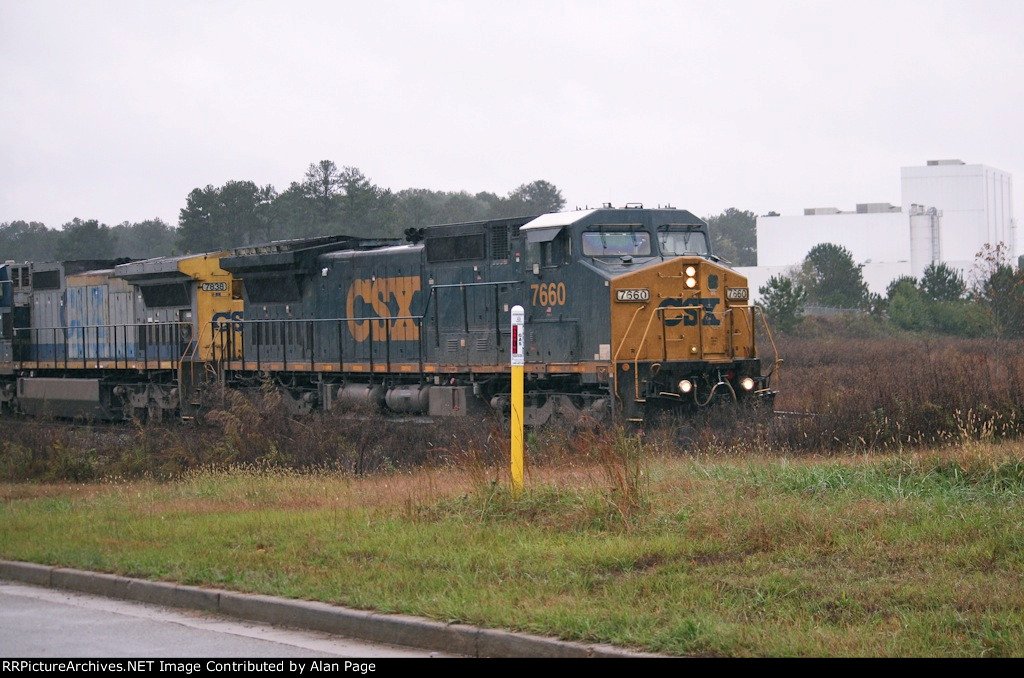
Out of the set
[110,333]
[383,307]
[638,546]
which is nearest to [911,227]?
[110,333]

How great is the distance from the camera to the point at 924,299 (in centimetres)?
4638

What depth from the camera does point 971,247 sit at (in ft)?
279

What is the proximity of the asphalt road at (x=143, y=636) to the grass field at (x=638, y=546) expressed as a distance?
371 millimetres

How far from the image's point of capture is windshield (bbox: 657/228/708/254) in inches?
679

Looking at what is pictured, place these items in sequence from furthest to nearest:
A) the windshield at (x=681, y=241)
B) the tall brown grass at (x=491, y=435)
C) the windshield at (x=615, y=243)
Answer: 1. the windshield at (x=681, y=241)
2. the windshield at (x=615, y=243)
3. the tall brown grass at (x=491, y=435)

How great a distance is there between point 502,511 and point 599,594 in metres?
2.51

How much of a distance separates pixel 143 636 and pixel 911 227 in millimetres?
82255

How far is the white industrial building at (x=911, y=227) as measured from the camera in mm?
81938

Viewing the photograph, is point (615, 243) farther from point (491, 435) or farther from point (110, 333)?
point (110, 333)

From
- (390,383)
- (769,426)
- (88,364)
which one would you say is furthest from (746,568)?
(88,364)

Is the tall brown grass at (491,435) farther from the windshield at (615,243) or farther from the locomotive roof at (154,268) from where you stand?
the locomotive roof at (154,268)

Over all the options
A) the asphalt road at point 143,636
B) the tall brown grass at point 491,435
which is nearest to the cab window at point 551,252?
the tall brown grass at point 491,435
